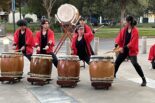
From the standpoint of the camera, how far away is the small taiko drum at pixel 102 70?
10.9 m

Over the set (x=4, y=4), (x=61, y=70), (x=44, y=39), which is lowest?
(x=61, y=70)

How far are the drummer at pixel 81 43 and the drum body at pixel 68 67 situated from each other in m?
1.63

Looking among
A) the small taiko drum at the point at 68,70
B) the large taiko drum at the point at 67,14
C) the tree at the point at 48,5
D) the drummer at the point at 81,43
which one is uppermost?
the tree at the point at 48,5

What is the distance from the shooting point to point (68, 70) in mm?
11258

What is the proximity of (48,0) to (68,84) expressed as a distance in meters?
37.0

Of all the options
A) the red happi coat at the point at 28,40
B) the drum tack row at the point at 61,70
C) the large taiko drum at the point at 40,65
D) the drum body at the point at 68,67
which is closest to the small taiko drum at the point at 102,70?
the drum tack row at the point at 61,70

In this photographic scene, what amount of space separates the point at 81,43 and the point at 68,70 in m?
1.80

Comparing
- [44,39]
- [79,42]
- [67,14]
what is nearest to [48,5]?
[67,14]

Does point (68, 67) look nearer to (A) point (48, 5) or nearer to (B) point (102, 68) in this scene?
(B) point (102, 68)

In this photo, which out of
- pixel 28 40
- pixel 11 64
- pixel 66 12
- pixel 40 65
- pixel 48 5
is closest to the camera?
pixel 40 65

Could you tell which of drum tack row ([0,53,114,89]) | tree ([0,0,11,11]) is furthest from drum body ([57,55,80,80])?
tree ([0,0,11,11])

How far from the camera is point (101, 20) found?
87.4 meters

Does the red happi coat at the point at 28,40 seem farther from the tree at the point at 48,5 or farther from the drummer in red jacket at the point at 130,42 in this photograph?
the tree at the point at 48,5

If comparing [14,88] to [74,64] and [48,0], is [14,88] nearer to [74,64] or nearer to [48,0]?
[74,64]
